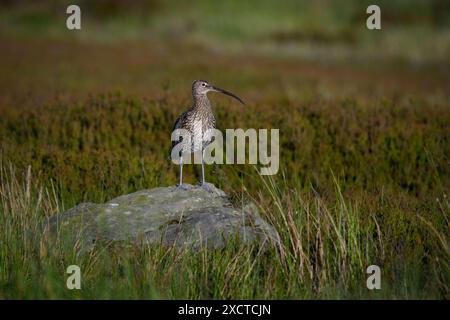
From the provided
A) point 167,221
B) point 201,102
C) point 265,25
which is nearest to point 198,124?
point 201,102

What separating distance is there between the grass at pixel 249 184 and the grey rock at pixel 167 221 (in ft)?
0.47

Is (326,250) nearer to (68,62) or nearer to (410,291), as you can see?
(410,291)

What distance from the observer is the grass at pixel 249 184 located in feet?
20.5

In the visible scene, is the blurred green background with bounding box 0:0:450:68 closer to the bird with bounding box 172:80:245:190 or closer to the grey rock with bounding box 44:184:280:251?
the bird with bounding box 172:80:245:190

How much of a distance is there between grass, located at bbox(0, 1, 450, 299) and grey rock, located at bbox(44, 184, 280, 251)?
0.47ft

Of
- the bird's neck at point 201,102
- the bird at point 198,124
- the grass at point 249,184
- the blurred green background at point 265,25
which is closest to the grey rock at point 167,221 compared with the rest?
the grass at point 249,184

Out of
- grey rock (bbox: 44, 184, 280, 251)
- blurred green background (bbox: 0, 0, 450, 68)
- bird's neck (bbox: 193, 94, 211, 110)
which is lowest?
grey rock (bbox: 44, 184, 280, 251)

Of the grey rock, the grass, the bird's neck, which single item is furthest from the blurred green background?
the grey rock

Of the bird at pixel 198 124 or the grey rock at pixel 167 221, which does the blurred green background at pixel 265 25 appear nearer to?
the bird at pixel 198 124

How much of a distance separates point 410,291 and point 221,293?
58.8 inches

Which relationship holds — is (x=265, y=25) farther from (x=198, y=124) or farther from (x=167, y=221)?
(x=167, y=221)

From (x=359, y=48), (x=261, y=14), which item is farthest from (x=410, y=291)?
(x=261, y=14)

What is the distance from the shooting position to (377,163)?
1068 cm

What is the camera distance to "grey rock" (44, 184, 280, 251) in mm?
6836
